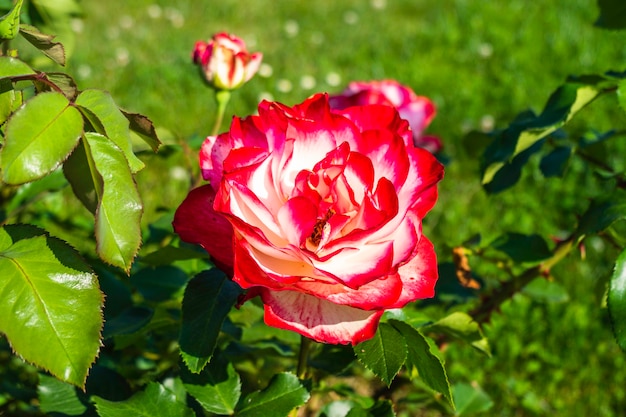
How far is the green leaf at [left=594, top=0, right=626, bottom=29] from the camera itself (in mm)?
1076

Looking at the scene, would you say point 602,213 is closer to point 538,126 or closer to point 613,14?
point 538,126

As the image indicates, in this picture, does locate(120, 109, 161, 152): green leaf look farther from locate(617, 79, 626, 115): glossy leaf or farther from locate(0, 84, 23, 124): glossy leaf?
locate(617, 79, 626, 115): glossy leaf

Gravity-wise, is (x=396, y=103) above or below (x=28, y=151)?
below

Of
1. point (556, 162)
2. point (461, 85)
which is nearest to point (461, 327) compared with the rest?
point (556, 162)

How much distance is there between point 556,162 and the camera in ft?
3.80

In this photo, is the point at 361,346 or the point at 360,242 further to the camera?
the point at 361,346

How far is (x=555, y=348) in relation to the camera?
188 cm

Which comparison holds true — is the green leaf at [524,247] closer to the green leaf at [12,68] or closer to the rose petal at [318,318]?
the rose petal at [318,318]

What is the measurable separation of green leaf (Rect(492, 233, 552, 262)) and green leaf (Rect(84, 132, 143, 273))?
1.97 ft

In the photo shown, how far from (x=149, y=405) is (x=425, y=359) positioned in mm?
289

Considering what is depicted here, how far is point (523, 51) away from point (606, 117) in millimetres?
692

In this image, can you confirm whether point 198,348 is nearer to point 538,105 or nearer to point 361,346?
point 361,346

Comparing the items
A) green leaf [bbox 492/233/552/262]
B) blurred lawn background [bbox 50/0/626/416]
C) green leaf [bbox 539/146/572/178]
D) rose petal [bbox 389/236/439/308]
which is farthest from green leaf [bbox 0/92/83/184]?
green leaf [bbox 539/146/572/178]

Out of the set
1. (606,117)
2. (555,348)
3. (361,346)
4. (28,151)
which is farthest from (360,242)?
(606,117)
